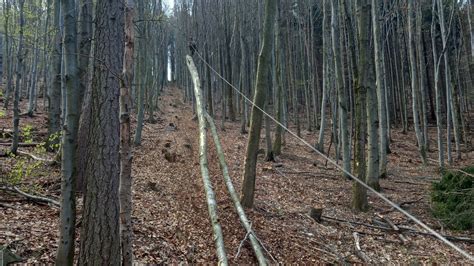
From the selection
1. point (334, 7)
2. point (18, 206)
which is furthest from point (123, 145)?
point (334, 7)

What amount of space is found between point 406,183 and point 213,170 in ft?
19.1

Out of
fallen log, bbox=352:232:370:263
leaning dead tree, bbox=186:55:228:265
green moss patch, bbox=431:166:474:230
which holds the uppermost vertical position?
leaning dead tree, bbox=186:55:228:265

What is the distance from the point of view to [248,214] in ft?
21.2

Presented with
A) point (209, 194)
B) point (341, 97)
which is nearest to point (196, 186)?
point (341, 97)

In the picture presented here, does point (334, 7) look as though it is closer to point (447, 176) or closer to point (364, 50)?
point (364, 50)

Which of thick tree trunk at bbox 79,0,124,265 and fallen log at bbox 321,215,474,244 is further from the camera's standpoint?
fallen log at bbox 321,215,474,244

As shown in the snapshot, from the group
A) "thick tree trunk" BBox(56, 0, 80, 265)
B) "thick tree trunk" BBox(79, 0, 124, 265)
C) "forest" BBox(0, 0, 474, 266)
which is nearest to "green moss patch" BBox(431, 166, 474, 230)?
"forest" BBox(0, 0, 474, 266)

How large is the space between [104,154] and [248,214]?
3.69 metres

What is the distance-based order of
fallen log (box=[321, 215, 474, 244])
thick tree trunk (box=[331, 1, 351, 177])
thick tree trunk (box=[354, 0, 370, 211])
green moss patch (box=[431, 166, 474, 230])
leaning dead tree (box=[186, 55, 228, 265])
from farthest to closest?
thick tree trunk (box=[331, 1, 351, 177])
thick tree trunk (box=[354, 0, 370, 211])
green moss patch (box=[431, 166, 474, 230])
fallen log (box=[321, 215, 474, 244])
leaning dead tree (box=[186, 55, 228, 265])

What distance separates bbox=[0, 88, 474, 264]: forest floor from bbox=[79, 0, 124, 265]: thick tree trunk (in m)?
1.15

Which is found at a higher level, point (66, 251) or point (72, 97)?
point (72, 97)

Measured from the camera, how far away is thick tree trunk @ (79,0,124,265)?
335 centimetres

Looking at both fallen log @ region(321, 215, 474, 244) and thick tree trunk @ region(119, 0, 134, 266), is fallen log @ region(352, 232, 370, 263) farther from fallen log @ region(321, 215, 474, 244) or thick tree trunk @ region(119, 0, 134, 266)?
thick tree trunk @ region(119, 0, 134, 266)

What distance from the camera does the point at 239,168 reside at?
34.7ft
